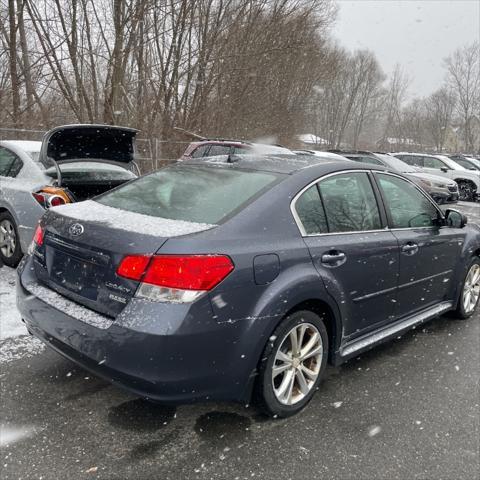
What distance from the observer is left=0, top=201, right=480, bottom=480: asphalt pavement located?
7.88 feet

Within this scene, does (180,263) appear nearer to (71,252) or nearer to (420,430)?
(71,252)

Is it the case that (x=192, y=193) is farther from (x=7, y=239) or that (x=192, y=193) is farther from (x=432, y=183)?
(x=432, y=183)

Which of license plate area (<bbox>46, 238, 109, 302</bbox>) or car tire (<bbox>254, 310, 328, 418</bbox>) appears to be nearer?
license plate area (<bbox>46, 238, 109, 302</bbox>)

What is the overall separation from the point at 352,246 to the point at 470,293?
234cm

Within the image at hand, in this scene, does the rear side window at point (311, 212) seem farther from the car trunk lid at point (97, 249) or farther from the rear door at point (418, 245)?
the rear door at point (418, 245)

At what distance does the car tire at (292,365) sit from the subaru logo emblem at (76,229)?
1.22 meters

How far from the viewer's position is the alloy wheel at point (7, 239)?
17.8 feet

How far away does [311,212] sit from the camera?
9.87 feet

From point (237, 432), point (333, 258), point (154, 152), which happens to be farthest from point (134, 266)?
point (154, 152)

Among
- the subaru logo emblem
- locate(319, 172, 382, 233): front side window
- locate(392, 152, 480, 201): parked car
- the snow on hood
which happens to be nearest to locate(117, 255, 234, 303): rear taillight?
the snow on hood

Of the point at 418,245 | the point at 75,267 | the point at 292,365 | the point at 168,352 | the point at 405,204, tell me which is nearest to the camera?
the point at 168,352

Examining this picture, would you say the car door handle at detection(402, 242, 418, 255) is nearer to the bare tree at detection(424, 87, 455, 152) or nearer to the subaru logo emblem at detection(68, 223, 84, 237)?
the subaru logo emblem at detection(68, 223, 84, 237)

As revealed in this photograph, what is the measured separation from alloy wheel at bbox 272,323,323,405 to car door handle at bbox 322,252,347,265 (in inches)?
16.0

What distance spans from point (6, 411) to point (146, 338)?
3.80ft
